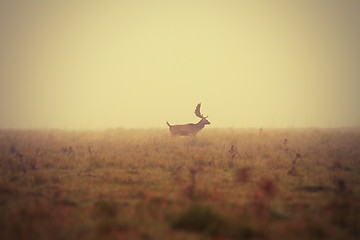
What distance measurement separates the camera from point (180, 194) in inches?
313

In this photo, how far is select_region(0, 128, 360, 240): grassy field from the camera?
5.59 m

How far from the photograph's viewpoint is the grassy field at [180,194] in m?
5.59

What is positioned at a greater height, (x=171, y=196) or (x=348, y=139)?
(x=348, y=139)

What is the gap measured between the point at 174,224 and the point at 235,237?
1.09m

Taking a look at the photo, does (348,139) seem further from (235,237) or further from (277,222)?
(235,237)

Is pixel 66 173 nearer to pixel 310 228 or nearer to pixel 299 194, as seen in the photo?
pixel 299 194

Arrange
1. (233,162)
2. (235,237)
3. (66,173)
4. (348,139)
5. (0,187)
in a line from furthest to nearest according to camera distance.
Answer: (348,139)
(233,162)
(66,173)
(0,187)
(235,237)

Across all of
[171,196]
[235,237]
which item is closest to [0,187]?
[171,196]

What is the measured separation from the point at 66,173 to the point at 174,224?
5.98 m

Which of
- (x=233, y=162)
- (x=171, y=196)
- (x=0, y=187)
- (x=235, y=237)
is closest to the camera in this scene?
(x=235, y=237)

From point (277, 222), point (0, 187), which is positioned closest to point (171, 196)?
point (277, 222)

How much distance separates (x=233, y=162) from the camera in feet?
39.7

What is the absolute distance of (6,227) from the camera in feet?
18.6

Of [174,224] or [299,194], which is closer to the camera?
[174,224]
